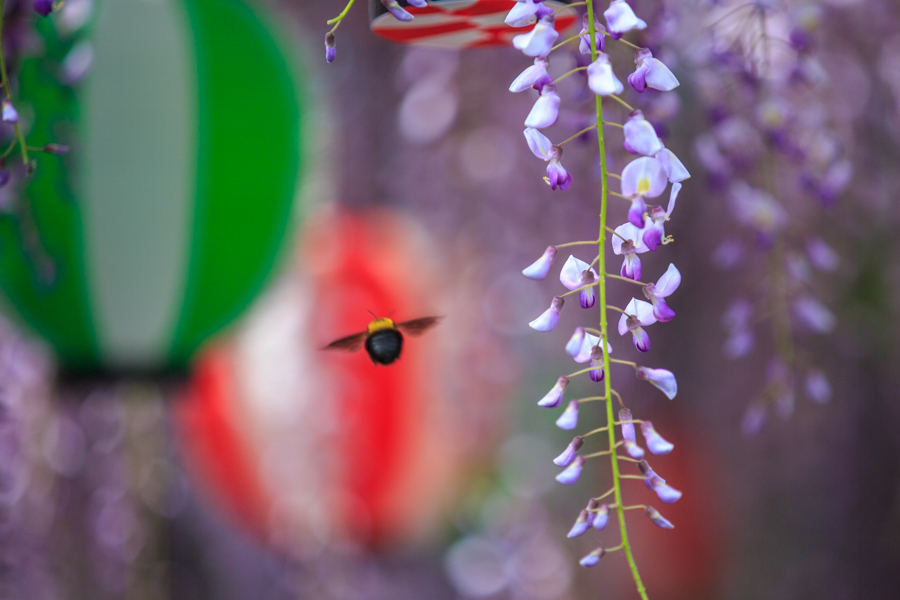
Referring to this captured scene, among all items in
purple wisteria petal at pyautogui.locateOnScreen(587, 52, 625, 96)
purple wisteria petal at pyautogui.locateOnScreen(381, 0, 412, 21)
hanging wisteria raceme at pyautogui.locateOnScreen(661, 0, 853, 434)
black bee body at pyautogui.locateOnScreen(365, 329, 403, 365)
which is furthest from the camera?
hanging wisteria raceme at pyautogui.locateOnScreen(661, 0, 853, 434)

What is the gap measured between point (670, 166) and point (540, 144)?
3.0 inches

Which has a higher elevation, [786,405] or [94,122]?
[94,122]

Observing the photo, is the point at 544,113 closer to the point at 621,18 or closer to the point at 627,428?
the point at 621,18

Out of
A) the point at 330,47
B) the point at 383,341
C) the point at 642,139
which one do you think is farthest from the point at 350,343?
the point at 642,139

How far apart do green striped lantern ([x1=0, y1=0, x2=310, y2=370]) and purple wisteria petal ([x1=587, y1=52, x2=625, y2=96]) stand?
2.16ft

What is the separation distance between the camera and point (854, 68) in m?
1.96

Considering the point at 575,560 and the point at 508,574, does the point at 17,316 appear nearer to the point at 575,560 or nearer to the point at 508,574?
the point at 575,560

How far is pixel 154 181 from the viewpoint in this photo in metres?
0.92

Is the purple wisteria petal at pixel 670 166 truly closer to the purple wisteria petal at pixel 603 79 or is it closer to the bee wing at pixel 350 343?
the purple wisteria petal at pixel 603 79

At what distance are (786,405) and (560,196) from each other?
0.99 metres

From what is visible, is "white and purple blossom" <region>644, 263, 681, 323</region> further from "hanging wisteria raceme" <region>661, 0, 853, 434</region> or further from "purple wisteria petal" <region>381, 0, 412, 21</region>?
"hanging wisteria raceme" <region>661, 0, 853, 434</region>

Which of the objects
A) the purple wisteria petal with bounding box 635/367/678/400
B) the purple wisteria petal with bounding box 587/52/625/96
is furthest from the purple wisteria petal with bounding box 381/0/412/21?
the purple wisteria petal with bounding box 635/367/678/400

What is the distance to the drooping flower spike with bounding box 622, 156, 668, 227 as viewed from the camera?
0.38m

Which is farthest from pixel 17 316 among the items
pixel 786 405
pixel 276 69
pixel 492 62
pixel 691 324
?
pixel 691 324
